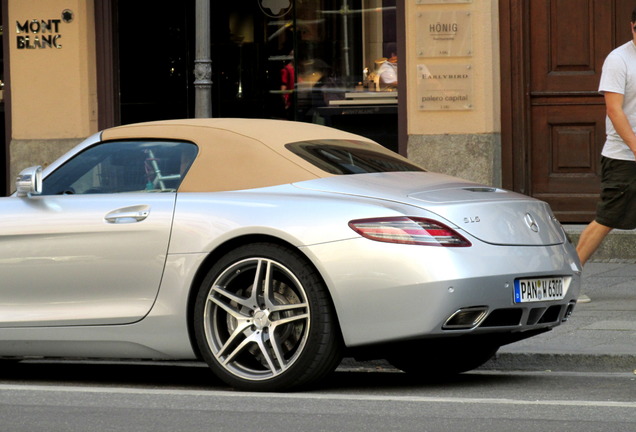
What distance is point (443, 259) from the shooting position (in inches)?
248

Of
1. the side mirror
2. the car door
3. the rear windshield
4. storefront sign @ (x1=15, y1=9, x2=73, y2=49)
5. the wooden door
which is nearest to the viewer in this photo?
the car door

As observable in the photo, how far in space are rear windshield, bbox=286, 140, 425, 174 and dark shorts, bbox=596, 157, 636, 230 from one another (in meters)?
2.48

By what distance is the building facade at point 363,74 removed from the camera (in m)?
13.2

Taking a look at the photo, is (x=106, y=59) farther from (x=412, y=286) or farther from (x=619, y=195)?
(x=412, y=286)

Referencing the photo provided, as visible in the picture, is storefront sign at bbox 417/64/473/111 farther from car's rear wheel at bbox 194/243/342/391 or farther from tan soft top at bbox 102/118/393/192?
car's rear wheel at bbox 194/243/342/391

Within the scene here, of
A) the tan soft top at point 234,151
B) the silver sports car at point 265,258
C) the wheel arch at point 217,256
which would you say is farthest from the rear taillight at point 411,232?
the tan soft top at point 234,151

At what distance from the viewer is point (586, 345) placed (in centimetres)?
799

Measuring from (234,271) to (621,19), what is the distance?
24.4 ft

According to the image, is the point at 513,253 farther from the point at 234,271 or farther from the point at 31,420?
the point at 31,420

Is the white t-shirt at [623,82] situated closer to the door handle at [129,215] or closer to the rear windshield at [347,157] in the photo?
the rear windshield at [347,157]

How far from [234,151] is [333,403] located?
4.79 ft

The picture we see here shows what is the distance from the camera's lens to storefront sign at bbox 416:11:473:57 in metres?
13.1

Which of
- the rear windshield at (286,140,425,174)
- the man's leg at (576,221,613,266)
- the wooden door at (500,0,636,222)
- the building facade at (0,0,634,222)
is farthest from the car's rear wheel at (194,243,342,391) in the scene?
the wooden door at (500,0,636,222)

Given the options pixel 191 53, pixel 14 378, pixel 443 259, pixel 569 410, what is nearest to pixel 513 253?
pixel 443 259
